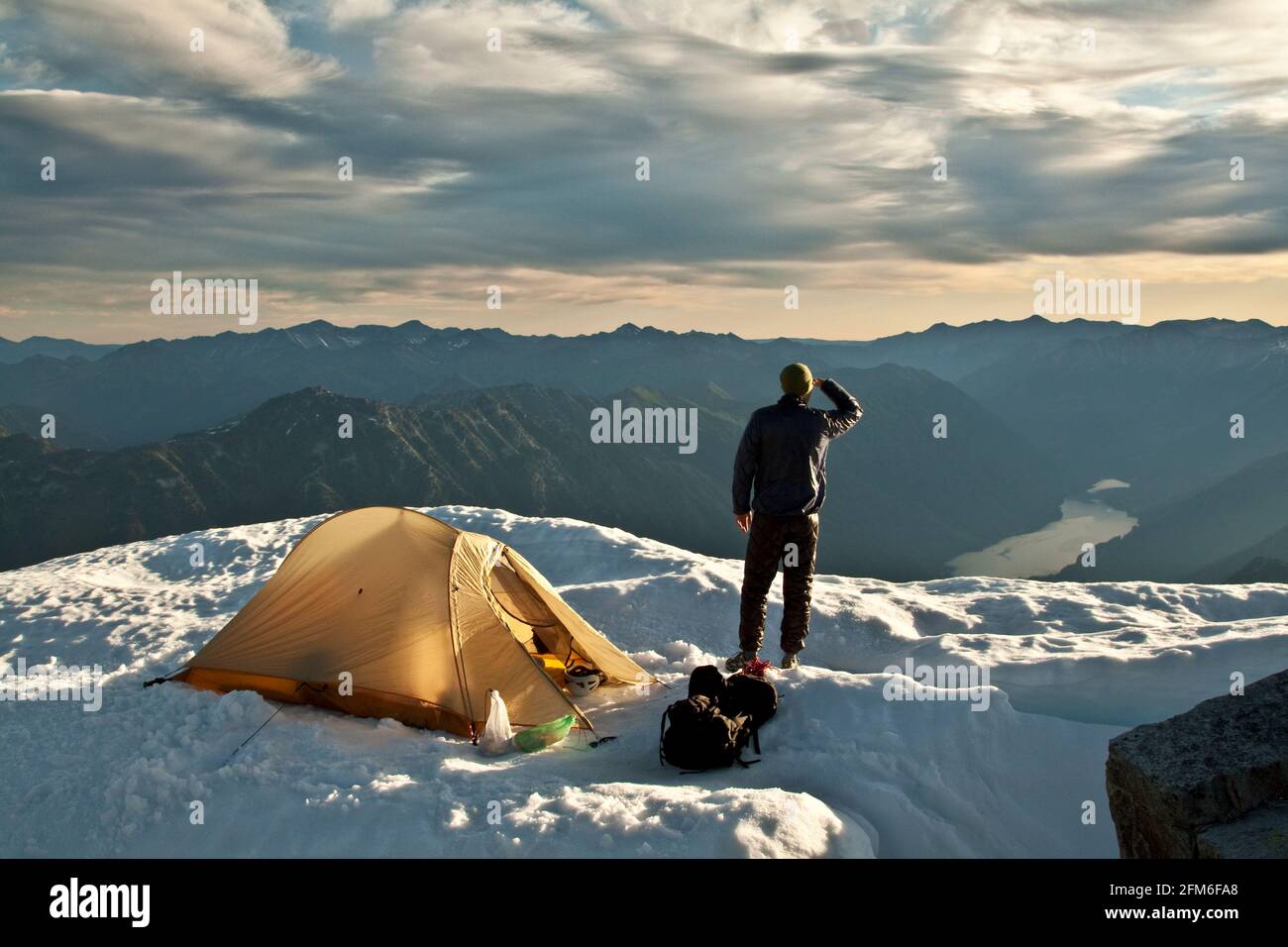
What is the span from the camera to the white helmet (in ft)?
37.3

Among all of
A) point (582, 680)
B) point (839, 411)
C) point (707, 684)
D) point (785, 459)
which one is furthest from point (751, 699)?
point (839, 411)

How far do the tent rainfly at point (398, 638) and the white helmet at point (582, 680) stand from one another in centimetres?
24

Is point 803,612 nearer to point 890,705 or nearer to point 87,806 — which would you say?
point 890,705

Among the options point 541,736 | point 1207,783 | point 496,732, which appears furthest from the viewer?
point 541,736

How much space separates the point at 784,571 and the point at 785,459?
1.48 meters

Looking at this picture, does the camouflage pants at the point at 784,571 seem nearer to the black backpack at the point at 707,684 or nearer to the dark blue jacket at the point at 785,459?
the dark blue jacket at the point at 785,459

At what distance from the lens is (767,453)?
1085cm

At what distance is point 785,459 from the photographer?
1080cm

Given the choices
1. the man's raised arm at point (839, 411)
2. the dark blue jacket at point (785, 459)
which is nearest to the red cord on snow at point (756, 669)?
the dark blue jacket at point (785, 459)

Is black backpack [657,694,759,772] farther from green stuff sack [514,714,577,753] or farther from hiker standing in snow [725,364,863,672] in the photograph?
hiker standing in snow [725,364,863,672]

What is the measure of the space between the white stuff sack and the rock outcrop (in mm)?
5690

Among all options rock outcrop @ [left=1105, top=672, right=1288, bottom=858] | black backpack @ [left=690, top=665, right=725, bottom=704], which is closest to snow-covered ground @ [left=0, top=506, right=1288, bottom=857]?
black backpack @ [left=690, top=665, right=725, bottom=704]

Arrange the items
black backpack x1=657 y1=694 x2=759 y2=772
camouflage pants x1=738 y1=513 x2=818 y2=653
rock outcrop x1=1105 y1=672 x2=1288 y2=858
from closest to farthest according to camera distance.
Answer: rock outcrop x1=1105 y1=672 x2=1288 y2=858
black backpack x1=657 y1=694 x2=759 y2=772
camouflage pants x1=738 y1=513 x2=818 y2=653

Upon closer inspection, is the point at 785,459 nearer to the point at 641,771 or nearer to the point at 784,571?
the point at 784,571
